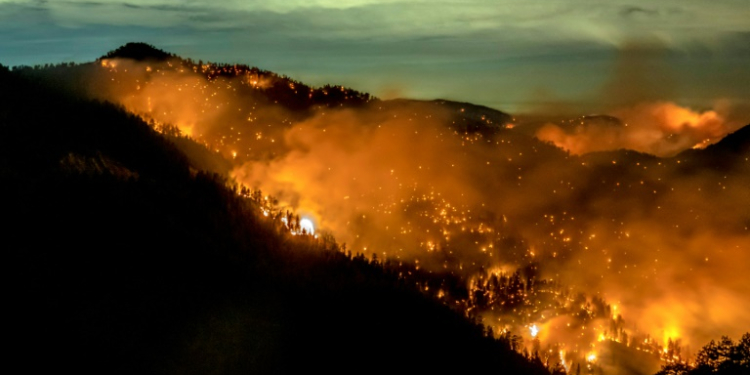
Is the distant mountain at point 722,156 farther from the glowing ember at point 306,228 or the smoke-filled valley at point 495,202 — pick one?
the glowing ember at point 306,228

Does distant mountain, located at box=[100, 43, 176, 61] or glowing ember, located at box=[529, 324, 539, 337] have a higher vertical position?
distant mountain, located at box=[100, 43, 176, 61]

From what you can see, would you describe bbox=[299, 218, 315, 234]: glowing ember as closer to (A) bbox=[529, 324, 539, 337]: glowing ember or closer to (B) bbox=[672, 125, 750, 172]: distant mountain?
(A) bbox=[529, 324, 539, 337]: glowing ember

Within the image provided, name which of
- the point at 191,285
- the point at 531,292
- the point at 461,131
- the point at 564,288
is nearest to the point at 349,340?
the point at 191,285

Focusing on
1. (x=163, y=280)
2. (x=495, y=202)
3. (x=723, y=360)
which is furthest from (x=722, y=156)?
(x=163, y=280)

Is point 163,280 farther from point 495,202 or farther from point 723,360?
point 495,202

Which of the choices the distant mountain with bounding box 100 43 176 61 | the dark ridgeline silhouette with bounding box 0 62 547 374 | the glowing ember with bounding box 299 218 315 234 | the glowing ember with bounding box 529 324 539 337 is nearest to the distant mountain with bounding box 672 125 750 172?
the glowing ember with bounding box 529 324 539 337

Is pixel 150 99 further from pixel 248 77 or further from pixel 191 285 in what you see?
pixel 191 285
